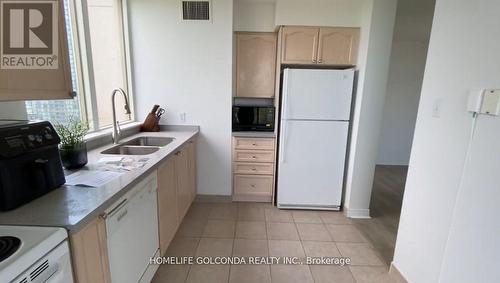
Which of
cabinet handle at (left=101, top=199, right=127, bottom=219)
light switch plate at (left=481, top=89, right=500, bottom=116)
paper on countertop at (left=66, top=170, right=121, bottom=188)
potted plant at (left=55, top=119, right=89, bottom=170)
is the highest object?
light switch plate at (left=481, top=89, right=500, bottom=116)

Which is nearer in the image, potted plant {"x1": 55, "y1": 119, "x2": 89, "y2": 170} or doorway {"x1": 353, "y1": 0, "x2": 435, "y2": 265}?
potted plant {"x1": 55, "y1": 119, "x2": 89, "y2": 170}

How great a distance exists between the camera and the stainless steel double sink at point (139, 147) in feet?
7.24

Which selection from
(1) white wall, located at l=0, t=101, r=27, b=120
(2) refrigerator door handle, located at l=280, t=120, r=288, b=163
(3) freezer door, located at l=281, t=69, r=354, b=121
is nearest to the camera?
(1) white wall, located at l=0, t=101, r=27, b=120

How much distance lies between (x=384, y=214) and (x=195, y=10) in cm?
328

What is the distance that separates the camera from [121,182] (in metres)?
1.34

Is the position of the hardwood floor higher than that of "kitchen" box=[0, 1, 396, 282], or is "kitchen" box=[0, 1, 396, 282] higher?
"kitchen" box=[0, 1, 396, 282]

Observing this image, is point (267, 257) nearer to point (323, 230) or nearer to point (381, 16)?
point (323, 230)

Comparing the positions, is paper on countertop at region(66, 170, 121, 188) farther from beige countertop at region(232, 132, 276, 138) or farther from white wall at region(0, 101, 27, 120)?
beige countertop at region(232, 132, 276, 138)

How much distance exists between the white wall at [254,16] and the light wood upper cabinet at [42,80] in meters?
2.13

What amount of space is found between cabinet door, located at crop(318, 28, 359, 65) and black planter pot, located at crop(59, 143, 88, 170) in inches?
96.7

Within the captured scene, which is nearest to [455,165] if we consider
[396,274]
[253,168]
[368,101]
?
[396,274]

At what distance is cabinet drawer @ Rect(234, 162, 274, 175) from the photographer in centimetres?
303

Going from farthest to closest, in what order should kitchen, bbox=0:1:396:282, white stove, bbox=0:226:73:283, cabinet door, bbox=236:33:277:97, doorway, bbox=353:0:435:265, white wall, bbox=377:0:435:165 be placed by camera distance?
white wall, bbox=377:0:435:165 < doorway, bbox=353:0:435:265 < cabinet door, bbox=236:33:277:97 < kitchen, bbox=0:1:396:282 < white stove, bbox=0:226:73:283

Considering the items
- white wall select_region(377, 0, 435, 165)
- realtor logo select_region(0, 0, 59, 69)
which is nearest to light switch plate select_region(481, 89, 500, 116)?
realtor logo select_region(0, 0, 59, 69)
